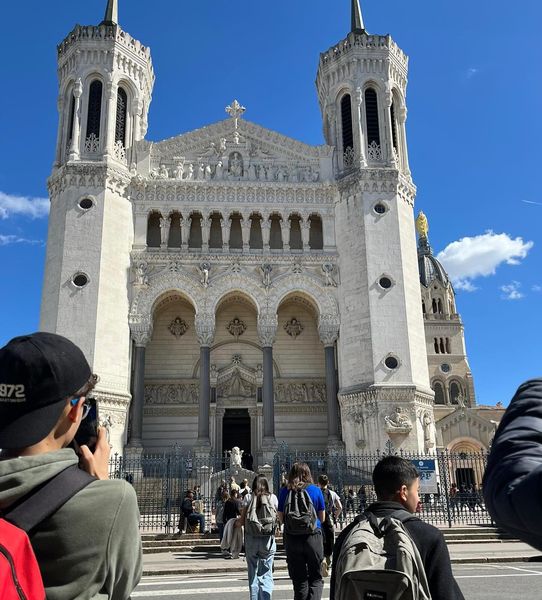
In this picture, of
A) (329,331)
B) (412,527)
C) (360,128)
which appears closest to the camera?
(412,527)

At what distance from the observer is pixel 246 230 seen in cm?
2741

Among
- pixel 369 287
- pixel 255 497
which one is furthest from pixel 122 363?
pixel 255 497

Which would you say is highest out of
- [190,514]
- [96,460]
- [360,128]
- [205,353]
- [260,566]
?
[360,128]

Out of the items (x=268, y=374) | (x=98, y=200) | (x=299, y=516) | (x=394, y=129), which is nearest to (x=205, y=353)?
(x=268, y=374)

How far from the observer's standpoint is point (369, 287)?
85.1ft

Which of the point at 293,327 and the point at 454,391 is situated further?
the point at 454,391

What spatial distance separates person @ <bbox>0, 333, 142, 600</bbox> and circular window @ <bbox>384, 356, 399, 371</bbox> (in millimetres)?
23754

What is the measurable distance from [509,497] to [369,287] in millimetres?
25002

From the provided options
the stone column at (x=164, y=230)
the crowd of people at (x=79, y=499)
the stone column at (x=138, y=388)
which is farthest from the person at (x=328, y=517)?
the stone column at (x=164, y=230)

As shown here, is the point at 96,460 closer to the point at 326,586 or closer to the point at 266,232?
the point at 326,586

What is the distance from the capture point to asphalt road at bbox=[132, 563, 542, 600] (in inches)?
319

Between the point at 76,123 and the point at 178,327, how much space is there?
982 cm

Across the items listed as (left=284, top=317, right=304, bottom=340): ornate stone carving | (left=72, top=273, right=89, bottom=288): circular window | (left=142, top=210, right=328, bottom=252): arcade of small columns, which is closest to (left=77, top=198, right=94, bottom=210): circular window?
(left=142, top=210, right=328, bottom=252): arcade of small columns

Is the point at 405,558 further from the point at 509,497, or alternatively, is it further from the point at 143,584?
the point at 143,584
